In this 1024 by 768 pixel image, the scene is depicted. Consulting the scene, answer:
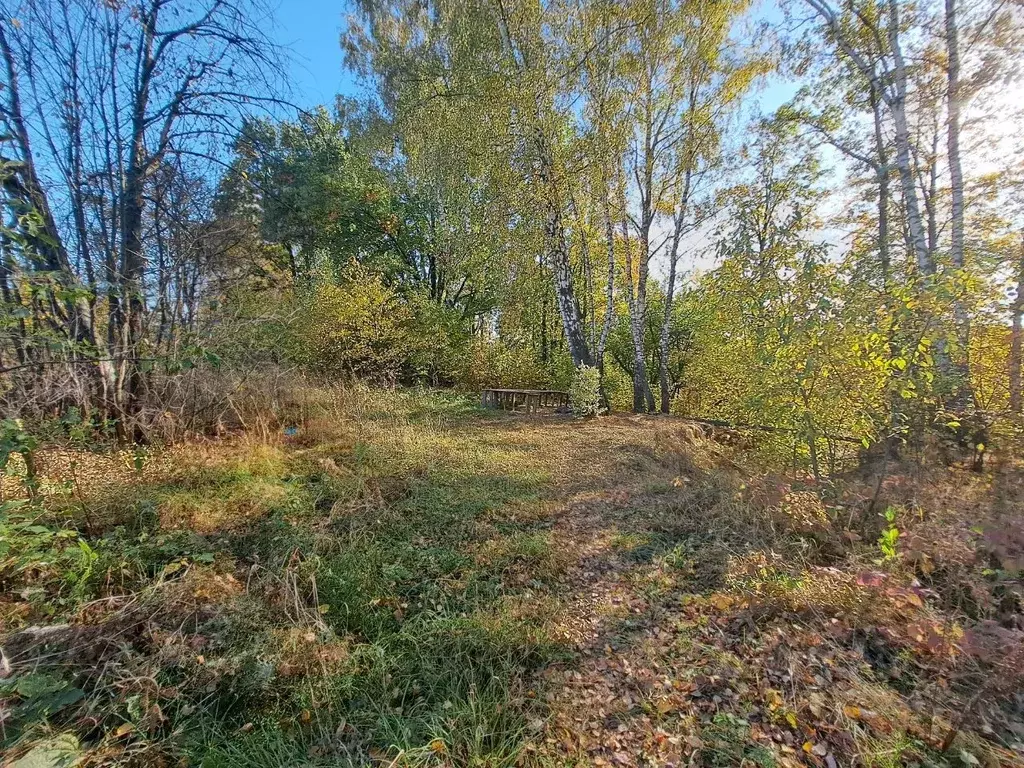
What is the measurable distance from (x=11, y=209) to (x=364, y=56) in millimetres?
11571

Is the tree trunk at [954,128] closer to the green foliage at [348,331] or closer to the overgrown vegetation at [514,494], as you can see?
the overgrown vegetation at [514,494]

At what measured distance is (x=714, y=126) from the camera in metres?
9.48

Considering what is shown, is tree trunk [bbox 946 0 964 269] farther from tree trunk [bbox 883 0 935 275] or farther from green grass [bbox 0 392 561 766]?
green grass [bbox 0 392 561 766]

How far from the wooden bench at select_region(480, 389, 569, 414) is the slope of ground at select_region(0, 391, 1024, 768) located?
6.45 m

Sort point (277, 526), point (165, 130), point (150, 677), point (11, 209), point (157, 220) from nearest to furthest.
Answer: point (150, 677) → point (11, 209) → point (277, 526) → point (165, 130) → point (157, 220)

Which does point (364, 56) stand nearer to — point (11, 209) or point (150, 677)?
point (11, 209)

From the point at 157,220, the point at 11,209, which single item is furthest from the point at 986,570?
the point at 157,220

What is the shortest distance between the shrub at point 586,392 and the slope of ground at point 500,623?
4.72 metres

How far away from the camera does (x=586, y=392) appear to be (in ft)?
28.6

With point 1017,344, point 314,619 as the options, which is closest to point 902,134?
point 1017,344

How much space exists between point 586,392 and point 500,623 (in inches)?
264

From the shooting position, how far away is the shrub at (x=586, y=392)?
343 inches

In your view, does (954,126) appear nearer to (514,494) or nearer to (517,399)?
(514,494)

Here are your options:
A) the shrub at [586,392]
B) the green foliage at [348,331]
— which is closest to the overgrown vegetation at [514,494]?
the shrub at [586,392]
